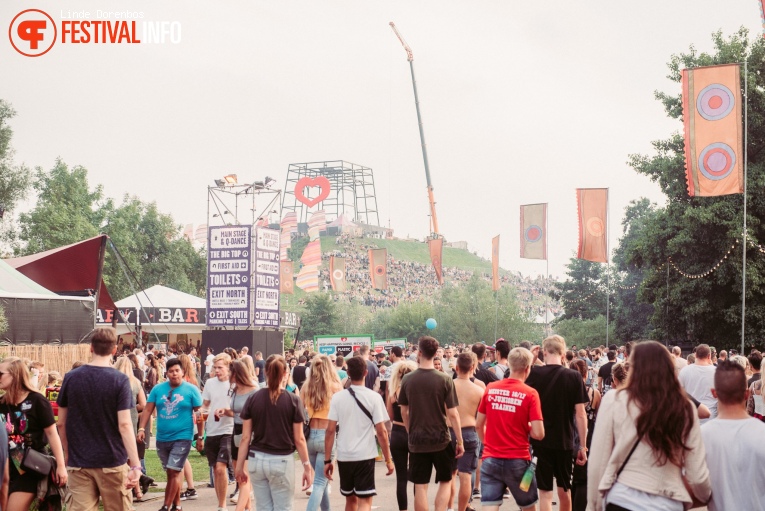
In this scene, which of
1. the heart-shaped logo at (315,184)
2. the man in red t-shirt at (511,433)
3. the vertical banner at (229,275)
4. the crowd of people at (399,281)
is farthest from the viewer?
the heart-shaped logo at (315,184)

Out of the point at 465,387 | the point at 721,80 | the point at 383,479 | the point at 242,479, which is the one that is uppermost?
the point at 721,80

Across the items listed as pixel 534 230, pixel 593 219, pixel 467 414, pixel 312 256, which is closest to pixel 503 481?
pixel 467 414

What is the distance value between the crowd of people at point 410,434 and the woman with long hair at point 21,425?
1 cm

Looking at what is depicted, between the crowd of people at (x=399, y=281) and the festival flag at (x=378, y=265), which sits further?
the crowd of people at (x=399, y=281)

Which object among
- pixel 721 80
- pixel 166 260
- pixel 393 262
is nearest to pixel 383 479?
pixel 721 80

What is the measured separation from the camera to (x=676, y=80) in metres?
37.2

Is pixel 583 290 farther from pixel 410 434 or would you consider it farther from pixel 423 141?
pixel 410 434

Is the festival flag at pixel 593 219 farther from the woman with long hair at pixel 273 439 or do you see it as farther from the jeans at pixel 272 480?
the jeans at pixel 272 480

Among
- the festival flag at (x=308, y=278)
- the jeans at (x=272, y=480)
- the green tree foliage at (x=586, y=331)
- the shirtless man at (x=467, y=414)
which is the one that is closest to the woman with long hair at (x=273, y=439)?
the jeans at (x=272, y=480)

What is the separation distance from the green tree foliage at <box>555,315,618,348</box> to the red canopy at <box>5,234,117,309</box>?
126 feet

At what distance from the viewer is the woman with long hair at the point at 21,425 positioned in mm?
6797

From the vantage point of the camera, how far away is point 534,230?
37.2 metres

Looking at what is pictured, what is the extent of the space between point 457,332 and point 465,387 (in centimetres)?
6769

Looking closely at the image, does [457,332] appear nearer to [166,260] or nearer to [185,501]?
[166,260]
